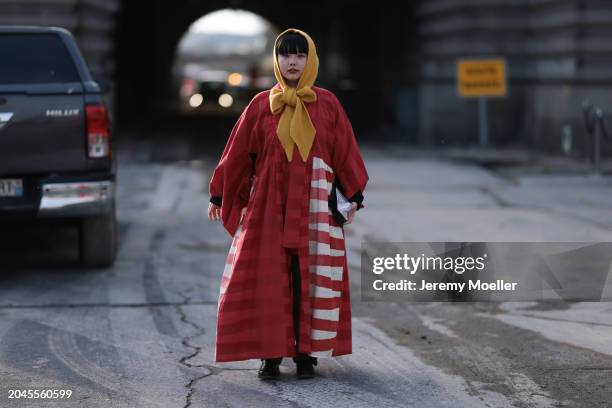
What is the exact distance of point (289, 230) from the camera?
234 inches

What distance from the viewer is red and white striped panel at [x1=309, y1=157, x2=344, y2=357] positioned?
5.98m

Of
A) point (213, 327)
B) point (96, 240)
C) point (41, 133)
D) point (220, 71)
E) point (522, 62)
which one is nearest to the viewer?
point (213, 327)

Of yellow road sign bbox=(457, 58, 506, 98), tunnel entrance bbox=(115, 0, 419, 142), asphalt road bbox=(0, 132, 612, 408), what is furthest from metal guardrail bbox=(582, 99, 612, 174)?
tunnel entrance bbox=(115, 0, 419, 142)

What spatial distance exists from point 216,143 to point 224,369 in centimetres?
1659

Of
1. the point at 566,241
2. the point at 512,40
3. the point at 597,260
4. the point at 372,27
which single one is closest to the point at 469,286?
the point at 597,260

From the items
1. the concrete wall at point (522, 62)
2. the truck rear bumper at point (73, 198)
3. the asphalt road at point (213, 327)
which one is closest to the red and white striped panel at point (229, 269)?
the asphalt road at point (213, 327)

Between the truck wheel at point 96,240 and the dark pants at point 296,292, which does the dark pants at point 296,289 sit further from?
→ the truck wheel at point 96,240

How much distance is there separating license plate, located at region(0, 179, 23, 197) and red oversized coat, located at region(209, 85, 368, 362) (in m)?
3.20

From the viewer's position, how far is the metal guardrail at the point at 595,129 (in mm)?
15789

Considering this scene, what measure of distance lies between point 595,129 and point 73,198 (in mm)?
9351

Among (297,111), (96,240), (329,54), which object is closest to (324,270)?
(297,111)

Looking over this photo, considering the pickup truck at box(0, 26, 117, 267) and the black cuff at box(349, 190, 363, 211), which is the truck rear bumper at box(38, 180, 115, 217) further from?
the black cuff at box(349, 190, 363, 211)

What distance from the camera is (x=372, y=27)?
33.9m

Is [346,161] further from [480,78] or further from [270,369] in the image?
[480,78]
